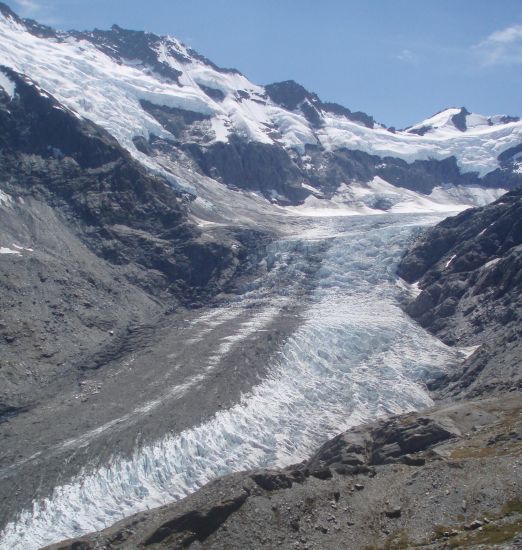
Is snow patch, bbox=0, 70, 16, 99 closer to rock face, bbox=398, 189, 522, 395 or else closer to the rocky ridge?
rock face, bbox=398, 189, 522, 395

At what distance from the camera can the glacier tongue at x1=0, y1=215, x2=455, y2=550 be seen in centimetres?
6322

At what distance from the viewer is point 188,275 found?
142375mm

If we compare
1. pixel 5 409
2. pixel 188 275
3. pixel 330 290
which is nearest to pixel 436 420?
pixel 5 409

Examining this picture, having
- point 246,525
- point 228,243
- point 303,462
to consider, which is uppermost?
point 228,243

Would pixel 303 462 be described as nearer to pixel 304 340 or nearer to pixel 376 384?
pixel 376 384

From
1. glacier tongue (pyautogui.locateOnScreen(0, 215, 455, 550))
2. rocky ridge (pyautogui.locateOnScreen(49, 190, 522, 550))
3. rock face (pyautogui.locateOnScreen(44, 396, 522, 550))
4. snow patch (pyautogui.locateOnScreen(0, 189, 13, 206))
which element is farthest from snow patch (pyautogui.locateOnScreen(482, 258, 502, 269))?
snow patch (pyautogui.locateOnScreen(0, 189, 13, 206))

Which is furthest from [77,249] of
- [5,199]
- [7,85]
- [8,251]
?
[7,85]

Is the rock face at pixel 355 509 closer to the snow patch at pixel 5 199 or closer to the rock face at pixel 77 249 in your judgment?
the rock face at pixel 77 249

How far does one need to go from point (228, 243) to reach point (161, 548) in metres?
109

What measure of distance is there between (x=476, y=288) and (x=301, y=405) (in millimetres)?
42736

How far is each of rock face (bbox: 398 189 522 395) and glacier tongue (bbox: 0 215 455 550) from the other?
4.10 metres

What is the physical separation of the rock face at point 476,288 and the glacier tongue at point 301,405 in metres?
4.10

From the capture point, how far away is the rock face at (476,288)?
3449 inches

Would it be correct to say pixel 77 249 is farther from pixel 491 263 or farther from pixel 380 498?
pixel 380 498
